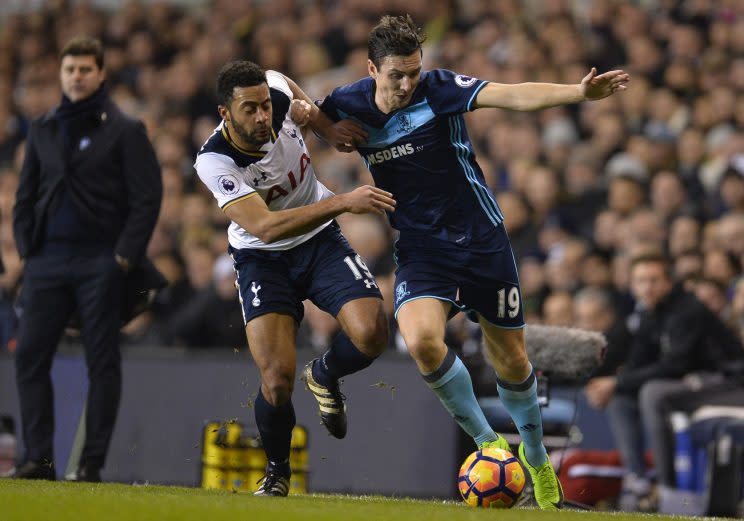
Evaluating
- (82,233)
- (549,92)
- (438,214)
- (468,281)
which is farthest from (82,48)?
(549,92)

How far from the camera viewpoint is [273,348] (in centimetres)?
655

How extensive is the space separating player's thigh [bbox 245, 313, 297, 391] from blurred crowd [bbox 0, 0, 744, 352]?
2.89 m

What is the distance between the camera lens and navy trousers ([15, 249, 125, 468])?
7.65 m

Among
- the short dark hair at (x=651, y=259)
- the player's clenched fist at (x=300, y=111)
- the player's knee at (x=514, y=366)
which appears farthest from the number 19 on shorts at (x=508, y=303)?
the short dark hair at (x=651, y=259)

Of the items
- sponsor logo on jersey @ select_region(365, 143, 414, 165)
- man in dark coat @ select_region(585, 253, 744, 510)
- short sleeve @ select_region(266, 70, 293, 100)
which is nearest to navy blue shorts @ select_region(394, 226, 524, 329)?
sponsor logo on jersey @ select_region(365, 143, 414, 165)

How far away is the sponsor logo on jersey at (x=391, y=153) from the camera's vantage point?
6668 millimetres

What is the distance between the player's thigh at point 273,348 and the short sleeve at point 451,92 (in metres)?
1.31

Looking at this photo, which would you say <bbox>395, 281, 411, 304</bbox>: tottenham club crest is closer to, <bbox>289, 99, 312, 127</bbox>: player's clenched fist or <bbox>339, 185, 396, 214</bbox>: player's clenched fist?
<bbox>339, 185, 396, 214</bbox>: player's clenched fist

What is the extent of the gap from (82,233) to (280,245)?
1.57 meters

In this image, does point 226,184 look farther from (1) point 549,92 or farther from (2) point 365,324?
Result: (1) point 549,92

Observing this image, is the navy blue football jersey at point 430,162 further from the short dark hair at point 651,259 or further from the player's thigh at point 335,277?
the short dark hair at point 651,259

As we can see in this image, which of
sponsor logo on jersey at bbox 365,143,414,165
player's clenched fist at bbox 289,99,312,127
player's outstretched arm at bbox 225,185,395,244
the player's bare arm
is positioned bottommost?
player's outstretched arm at bbox 225,185,395,244

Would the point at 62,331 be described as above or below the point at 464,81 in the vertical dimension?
below

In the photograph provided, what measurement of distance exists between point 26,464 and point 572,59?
6.89 m
